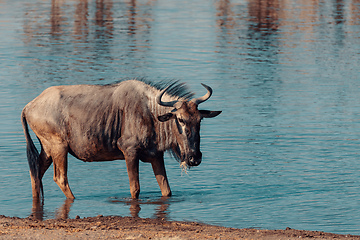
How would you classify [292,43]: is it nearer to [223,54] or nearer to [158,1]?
[223,54]

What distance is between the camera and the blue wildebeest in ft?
35.2

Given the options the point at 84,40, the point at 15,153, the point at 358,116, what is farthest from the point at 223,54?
the point at 15,153

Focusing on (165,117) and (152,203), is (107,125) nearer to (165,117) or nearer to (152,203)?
(165,117)

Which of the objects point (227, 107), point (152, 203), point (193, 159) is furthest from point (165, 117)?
point (227, 107)

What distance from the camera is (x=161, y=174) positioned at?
1109 centimetres

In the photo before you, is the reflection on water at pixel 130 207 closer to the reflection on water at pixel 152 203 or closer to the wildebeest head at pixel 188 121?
the reflection on water at pixel 152 203

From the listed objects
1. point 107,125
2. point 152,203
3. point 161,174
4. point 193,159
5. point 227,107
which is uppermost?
point 107,125

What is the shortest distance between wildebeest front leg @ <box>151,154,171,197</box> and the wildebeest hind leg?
131 cm

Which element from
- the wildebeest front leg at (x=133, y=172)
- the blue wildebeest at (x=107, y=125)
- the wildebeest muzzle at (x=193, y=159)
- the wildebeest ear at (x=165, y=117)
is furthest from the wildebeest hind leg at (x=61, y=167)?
the wildebeest muzzle at (x=193, y=159)

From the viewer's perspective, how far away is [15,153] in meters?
13.8

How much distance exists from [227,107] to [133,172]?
780 cm

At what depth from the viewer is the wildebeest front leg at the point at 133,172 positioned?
35.2 feet

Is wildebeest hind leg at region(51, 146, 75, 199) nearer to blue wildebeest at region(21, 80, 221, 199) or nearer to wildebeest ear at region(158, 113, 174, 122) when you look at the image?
A: blue wildebeest at region(21, 80, 221, 199)

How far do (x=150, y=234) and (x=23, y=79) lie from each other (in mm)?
14761
